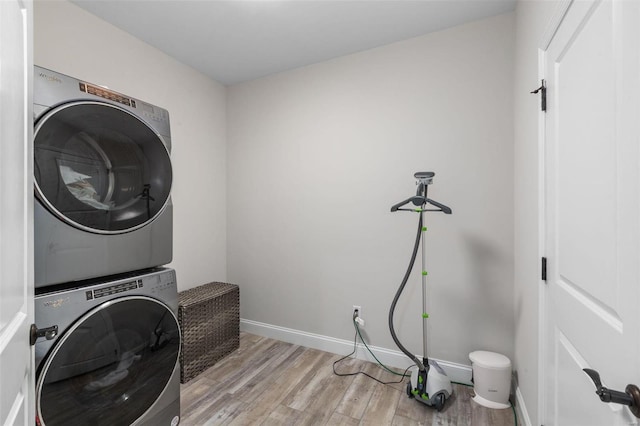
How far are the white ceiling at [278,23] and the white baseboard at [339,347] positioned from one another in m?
2.55

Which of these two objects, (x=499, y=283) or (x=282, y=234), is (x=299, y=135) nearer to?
(x=282, y=234)

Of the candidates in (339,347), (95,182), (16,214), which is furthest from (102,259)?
(339,347)

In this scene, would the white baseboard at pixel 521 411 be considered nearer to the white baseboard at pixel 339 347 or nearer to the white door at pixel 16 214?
the white baseboard at pixel 339 347

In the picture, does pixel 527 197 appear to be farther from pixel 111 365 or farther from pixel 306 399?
pixel 111 365

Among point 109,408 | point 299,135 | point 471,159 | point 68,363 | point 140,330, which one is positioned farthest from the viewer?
point 299,135

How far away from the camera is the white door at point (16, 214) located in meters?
0.59

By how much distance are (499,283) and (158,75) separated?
3.18 metres

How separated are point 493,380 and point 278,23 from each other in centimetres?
288

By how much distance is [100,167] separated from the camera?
4.04 ft

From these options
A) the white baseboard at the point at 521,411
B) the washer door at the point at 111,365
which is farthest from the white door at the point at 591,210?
the washer door at the point at 111,365

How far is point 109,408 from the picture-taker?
1.22 meters

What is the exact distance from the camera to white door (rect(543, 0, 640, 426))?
67 centimetres

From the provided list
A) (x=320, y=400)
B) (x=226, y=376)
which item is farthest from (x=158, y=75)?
(x=320, y=400)

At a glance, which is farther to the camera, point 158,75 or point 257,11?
point 158,75
